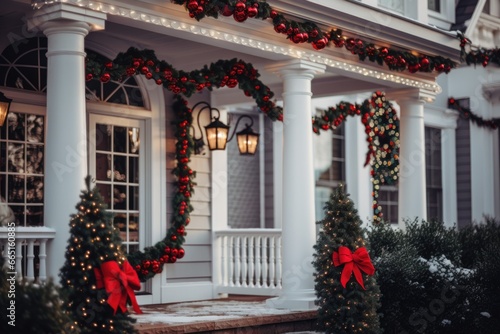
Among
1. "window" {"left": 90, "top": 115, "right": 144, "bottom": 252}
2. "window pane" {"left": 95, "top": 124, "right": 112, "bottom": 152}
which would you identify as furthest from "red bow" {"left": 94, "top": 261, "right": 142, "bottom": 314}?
"window pane" {"left": 95, "top": 124, "right": 112, "bottom": 152}

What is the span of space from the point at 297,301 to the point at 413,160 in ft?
11.1

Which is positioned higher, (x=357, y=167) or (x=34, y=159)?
(x=357, y=167)

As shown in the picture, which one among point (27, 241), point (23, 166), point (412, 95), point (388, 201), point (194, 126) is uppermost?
point (412, 95)

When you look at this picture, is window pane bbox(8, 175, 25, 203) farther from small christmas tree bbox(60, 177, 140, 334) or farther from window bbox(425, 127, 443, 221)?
window bbox(425, 127, 443, 221)

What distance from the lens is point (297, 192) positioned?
35.4 ft

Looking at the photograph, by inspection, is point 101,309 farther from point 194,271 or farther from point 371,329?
point 194,271

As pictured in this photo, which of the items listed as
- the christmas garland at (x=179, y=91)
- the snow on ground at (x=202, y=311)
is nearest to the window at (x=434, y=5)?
the christmas garland at (x=179, y=91)

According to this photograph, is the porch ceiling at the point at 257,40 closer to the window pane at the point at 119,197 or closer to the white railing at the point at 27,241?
the window pane at the point at 119,197

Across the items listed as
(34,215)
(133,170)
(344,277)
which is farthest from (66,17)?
(133,170)

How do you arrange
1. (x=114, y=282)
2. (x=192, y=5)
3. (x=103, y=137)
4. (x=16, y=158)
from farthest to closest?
(x=103, y=137) < (x=16, y=158) < (x=192, y=5) < (x=114, y=282)

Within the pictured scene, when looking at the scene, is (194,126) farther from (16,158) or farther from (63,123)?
(63,123)

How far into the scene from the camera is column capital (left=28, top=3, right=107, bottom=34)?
8.06m

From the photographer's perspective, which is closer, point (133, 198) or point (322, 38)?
point (322, 38)

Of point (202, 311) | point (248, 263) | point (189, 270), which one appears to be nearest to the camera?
point (202, 311)
